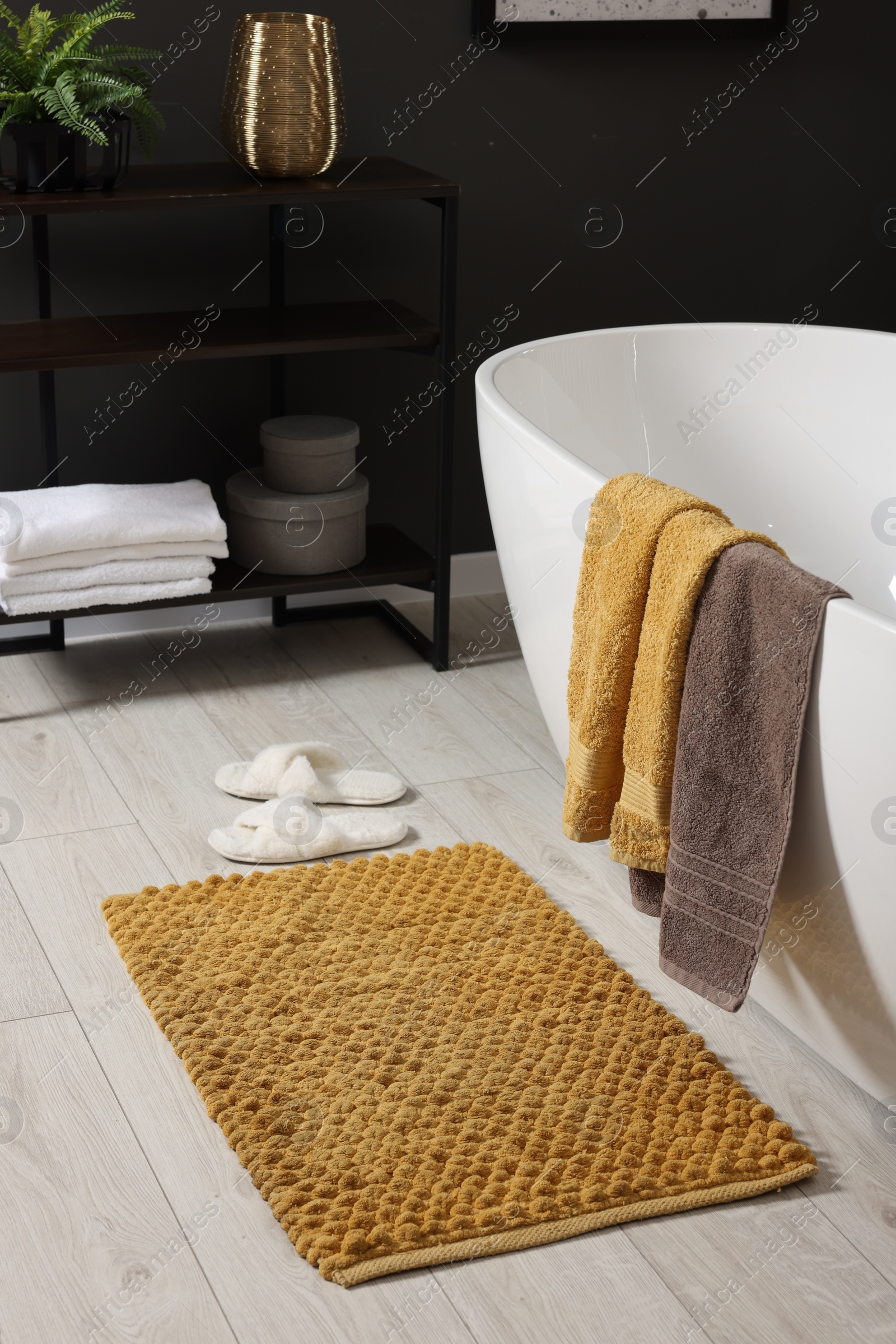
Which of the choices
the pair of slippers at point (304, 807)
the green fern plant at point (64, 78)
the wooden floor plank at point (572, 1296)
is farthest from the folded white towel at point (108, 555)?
the wooden floor plank at point (572, 1296)

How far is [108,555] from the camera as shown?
95.0 inches

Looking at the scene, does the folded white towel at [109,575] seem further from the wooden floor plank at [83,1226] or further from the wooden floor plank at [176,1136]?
the wooden floor plank at [83,1226]

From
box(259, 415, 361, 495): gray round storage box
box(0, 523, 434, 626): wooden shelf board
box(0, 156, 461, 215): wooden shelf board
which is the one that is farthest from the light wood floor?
box(0, 156, 461, 215): wooden shelf board

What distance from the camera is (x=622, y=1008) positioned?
1.74 meters

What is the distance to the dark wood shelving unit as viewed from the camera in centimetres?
229

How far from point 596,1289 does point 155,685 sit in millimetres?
1526

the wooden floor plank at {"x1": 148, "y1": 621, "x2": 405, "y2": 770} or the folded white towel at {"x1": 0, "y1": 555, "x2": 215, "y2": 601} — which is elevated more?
the folded white towel at {"x1": 0, "y1": 555, "x2": 215, "y2": 601}

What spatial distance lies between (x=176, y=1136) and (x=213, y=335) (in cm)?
140

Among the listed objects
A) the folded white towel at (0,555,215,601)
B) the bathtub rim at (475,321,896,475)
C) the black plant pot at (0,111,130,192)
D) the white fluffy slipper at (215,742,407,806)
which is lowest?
the white fluffy slipper at (215,742,407,806)

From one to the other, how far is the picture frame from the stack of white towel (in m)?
1.06

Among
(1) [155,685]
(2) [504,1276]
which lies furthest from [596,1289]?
(1) [155,685]

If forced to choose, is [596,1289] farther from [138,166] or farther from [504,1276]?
[138,166]

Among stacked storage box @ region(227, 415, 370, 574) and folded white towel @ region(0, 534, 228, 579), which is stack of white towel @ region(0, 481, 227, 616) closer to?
folded white towel @ region(0, 534, 228, 579)

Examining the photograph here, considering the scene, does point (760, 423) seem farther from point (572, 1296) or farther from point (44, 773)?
point (572, 1296)
